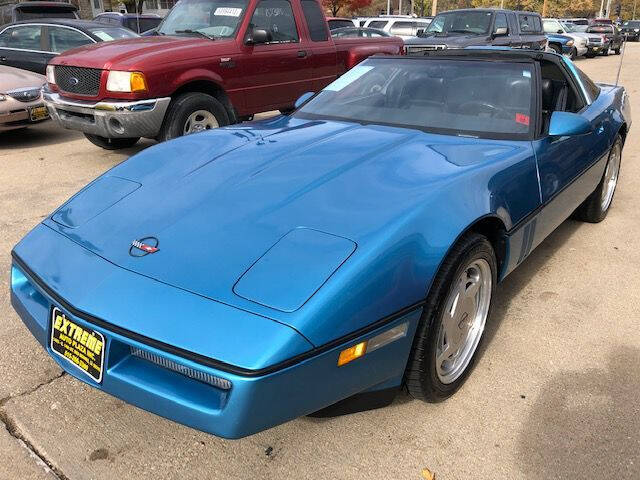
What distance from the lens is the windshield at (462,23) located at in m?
12.1

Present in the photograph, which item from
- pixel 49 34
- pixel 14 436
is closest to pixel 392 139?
pixel 14 436

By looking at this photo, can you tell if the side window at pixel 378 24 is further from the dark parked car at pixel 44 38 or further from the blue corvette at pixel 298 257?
the blue corvette at pixel 298 257

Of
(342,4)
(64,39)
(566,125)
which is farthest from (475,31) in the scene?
(342,4)

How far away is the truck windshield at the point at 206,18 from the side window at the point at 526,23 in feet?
29.6

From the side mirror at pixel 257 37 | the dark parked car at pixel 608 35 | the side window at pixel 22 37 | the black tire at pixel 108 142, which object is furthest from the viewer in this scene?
the dark parked car at pixel 608 35

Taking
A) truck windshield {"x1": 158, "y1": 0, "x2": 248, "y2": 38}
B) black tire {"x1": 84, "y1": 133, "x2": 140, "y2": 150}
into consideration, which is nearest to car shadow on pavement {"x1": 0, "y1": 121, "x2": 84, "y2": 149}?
black tire {"x1": 84, "y1": 133, "x2": 140, "y2": 150}

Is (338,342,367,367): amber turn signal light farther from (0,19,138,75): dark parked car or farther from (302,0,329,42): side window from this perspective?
(0,19,138,75): dark parked car

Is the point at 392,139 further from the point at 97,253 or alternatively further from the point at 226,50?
the point at 226,50

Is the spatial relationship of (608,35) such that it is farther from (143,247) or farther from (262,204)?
(143,247)

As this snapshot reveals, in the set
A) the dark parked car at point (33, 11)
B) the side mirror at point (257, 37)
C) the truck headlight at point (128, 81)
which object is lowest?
the truck headlight at point (128, 81)

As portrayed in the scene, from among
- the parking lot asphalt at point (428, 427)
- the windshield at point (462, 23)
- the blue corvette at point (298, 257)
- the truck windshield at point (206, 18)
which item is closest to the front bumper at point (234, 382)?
the blue corvette at point (298, 257)

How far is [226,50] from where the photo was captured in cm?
612

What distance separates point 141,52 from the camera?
18.6 ft

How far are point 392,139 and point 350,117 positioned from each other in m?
0.57
